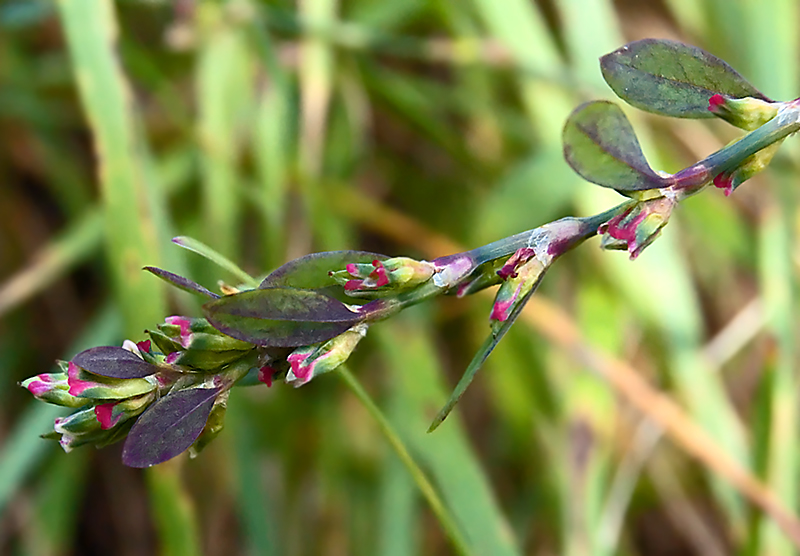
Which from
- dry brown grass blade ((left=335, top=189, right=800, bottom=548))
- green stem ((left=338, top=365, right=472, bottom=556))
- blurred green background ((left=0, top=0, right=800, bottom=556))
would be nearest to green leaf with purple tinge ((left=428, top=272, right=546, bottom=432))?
green stem ((left=338, top=365, right=472, bottom=556))

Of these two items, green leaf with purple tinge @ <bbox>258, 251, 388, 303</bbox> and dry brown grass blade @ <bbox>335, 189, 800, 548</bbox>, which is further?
dry brown grass blade @ <bbox>335, 189, 800, 548</bbox>

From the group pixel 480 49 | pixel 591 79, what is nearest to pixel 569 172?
pixel 591 79

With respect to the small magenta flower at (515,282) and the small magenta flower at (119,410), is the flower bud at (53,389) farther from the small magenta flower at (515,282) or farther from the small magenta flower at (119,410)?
the small magenta flower at (515,282)

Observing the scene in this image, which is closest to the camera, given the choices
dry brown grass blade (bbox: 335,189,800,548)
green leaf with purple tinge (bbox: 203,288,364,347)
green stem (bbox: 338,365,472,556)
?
green leaf with purple tinge (bbox: 203,288,364,347)

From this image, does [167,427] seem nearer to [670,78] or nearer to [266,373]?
[266,373]

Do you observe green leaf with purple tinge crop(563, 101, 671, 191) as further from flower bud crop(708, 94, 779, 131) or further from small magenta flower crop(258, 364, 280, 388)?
small magenta flower crop(258, 364, 280, 388)

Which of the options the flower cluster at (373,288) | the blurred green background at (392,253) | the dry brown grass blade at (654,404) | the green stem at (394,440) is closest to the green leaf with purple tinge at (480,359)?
the flower cluster at (373,288)

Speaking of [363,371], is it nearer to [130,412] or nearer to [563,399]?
[563,399]
